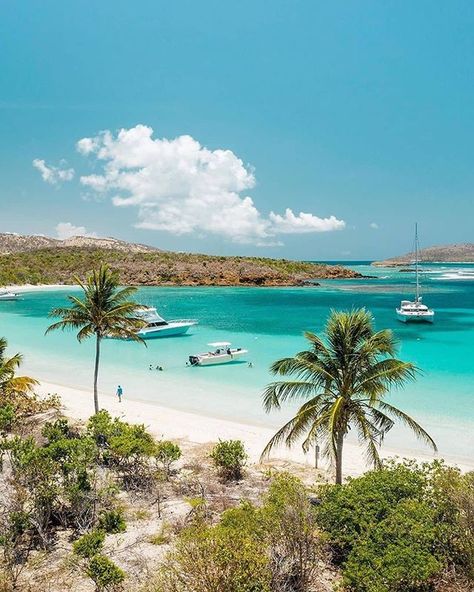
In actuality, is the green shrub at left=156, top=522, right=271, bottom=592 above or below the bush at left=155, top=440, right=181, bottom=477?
above

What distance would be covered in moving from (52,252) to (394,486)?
146562mm

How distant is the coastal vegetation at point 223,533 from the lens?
29.1 feet

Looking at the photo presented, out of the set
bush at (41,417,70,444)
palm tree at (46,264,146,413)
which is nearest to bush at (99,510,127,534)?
bush at (41,417,70,444)

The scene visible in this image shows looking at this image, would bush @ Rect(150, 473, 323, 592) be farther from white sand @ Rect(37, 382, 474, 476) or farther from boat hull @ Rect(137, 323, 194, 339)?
boat hull @ Rect(137, 323, 194, 339)

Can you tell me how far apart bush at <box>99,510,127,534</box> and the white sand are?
290 inches

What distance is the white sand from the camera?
1916cm

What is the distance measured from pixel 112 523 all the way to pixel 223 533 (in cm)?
447

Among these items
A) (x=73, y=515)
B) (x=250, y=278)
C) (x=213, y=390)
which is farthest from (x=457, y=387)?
(x=250, y=278)

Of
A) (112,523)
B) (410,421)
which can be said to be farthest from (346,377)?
(112,523)

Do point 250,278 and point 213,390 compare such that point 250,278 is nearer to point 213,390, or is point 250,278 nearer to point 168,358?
point 168,358

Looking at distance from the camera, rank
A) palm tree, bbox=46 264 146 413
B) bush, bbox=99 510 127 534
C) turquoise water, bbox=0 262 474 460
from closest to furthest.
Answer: bush, bbox=99 510 127 534 < palm tree, bbox=46 264 146 413 < turquoise water, bbox=0 262 474 460

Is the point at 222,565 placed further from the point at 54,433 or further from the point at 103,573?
the point at 54,433

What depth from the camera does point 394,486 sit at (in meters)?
11.3

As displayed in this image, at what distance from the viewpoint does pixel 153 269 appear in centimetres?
12794
